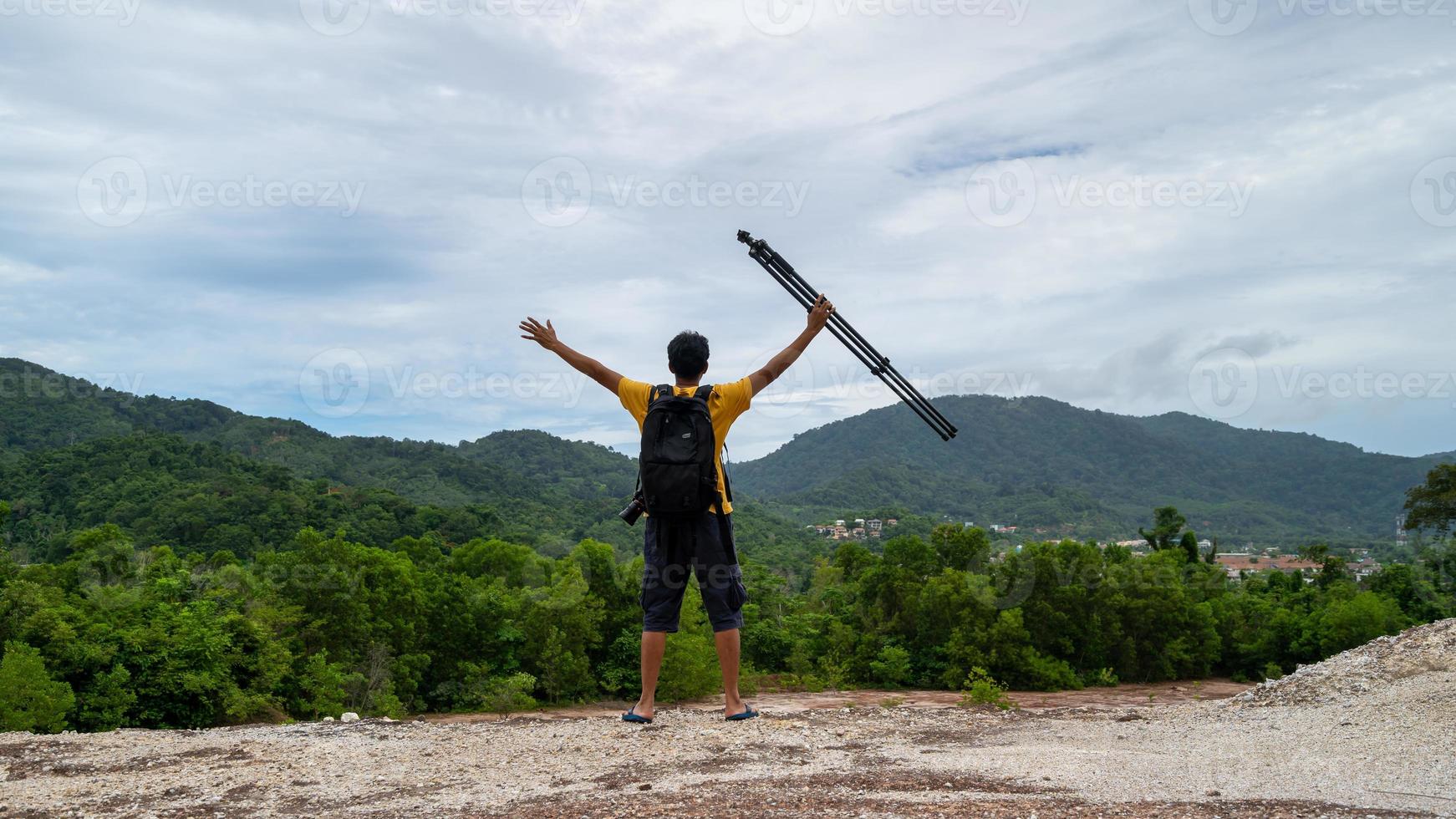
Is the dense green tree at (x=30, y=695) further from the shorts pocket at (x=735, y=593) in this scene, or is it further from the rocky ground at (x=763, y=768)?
the shorts pocket at (x=735, y=593)

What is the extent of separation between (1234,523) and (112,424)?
154890 millimetres

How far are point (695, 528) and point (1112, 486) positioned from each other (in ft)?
602

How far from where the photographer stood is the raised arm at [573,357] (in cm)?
606

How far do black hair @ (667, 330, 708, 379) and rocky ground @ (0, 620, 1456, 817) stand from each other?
232 centimetres

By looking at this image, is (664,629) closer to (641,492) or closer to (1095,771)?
(641,492)

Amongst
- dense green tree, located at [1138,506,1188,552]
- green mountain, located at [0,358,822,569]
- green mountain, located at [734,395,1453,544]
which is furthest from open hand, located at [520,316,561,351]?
green mountain, located at [734,395,1453,544]

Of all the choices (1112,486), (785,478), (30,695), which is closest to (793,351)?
(30,695)

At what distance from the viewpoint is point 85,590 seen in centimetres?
1402

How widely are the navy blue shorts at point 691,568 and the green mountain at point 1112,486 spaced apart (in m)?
116

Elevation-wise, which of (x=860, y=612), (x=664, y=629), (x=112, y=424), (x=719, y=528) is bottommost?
(x=860, y=612)

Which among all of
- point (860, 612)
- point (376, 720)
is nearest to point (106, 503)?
point (860, 612)

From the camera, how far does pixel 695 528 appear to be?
5.95 metres

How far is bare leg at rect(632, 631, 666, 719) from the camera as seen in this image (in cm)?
606

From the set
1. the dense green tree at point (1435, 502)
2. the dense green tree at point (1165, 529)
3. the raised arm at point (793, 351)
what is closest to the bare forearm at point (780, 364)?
the raised arm at point (793, 351)
